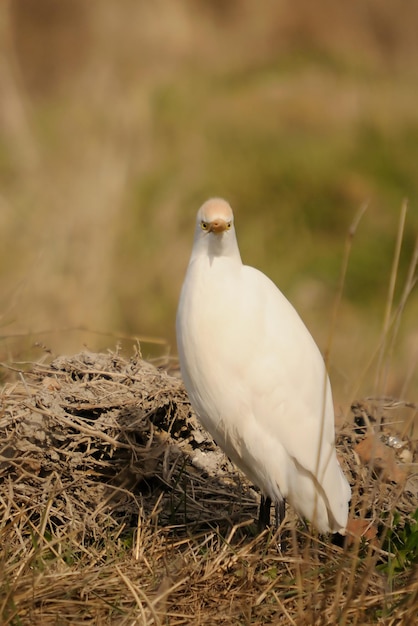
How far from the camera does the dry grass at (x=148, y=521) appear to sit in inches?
96.8

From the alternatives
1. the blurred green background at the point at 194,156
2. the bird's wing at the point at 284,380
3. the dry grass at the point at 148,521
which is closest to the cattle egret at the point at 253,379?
the bird's wing at the point at 284,380

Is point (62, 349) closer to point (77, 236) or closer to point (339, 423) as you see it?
point (77, 236)

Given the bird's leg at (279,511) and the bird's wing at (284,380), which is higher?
the bird's wing at (284,380)

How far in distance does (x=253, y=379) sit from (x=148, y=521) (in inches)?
22.6

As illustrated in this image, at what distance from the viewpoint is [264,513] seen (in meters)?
3.15

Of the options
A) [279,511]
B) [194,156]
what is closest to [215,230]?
[279,511]

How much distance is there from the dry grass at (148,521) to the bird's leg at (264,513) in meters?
0.04

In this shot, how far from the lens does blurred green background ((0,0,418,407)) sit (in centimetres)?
693

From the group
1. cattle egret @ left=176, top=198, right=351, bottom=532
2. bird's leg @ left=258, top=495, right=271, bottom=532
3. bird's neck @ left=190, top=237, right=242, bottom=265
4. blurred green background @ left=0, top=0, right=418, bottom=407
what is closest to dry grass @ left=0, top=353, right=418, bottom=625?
bird's leg @ left=258, top=495, right=271, bottom=532

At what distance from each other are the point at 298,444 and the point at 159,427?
2.12 feet

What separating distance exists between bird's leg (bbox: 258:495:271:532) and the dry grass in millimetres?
39

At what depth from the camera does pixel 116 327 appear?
6859 mm

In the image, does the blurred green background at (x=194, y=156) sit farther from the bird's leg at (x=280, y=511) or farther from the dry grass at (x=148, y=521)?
the bird's leg at (x=280, y=511)

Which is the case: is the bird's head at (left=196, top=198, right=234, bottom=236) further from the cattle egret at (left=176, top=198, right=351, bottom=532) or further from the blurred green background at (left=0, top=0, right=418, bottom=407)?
the blurred green background at (left=0, top=0, right=418, bottom=407)
